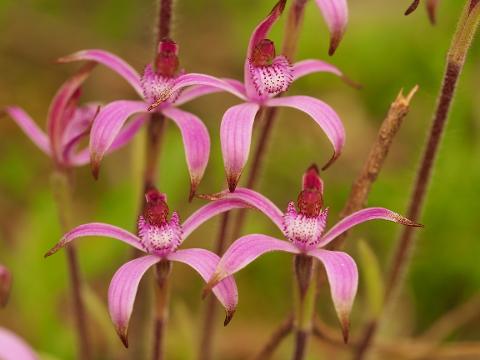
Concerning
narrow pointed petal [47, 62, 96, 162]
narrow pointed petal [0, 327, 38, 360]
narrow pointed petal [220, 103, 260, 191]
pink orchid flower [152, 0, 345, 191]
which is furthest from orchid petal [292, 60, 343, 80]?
narrow pointed petal [0, 327, 38, 360]

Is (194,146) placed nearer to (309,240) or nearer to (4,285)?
(309,240)

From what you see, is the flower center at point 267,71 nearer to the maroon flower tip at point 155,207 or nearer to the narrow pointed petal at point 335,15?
the narrow pointed petal at point 335,15

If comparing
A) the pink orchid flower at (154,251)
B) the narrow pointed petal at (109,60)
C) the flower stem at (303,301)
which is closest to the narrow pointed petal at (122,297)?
the pink orchid flower at (154,251)

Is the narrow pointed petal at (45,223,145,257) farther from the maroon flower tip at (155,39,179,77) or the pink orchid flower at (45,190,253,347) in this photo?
the maroon flower tip at (155,39,179,77)

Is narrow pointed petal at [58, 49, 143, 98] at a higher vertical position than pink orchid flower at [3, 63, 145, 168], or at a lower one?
higher

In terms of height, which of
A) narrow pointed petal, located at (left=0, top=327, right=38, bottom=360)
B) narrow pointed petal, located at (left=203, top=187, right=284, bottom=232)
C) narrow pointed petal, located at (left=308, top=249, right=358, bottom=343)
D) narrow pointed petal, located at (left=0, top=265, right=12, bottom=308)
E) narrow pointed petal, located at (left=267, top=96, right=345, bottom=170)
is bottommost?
narrow pointed petal, located at (left=0, top=327, right=38, bottom=360)

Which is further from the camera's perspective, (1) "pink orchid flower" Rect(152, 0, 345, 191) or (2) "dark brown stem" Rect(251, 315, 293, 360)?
(2) "dark brown stem" Rect(251, 315, 293, 360)
